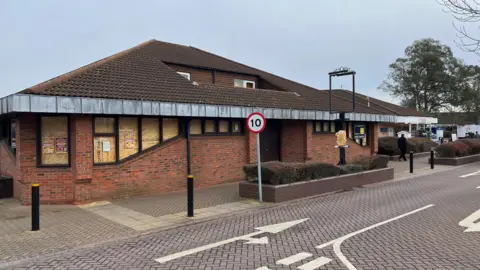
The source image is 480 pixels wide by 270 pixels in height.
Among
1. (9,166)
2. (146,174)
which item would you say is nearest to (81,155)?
(146,174)

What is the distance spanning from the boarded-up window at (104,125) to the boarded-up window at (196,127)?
9.94ft

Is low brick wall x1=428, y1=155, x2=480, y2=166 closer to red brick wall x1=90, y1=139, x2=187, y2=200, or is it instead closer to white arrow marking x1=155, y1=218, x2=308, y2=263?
red brick wall x1=90, y1=139, x2=187, y2=200

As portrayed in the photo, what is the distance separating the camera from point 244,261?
5977mm

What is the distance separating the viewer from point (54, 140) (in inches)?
430

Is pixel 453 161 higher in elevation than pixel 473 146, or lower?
lower

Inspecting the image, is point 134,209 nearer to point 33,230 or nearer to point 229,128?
point 33,230

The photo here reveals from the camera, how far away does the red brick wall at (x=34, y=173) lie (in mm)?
10648

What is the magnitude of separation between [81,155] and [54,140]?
1.00 meters

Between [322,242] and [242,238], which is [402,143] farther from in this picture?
[242,238]

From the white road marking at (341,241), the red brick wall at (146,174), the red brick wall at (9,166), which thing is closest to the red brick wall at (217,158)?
the red brick wall at (146,174)

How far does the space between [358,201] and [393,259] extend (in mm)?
5558

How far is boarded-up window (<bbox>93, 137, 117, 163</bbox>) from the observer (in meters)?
11.2

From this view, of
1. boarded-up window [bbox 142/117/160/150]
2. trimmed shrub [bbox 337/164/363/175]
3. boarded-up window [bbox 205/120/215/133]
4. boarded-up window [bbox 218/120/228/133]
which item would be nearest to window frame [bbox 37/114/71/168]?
boarded-up window [bbox 142/117/160/150]

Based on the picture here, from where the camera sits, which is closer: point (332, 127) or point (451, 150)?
point (332, 127)
